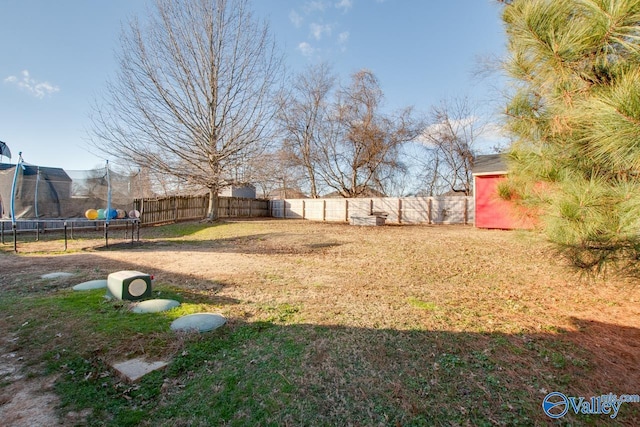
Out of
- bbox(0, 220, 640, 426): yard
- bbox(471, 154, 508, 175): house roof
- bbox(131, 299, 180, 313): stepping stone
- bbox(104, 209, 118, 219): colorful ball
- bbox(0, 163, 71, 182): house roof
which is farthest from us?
bbox(471, 154, 508, 175): house roof

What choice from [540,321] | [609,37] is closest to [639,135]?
[609,37]

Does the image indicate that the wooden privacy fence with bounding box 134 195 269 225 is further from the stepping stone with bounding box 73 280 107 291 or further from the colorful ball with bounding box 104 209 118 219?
the stepping stone with bounding box 73 280 107 291

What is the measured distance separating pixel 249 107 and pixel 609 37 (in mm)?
12097

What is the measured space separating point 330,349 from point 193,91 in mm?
12609

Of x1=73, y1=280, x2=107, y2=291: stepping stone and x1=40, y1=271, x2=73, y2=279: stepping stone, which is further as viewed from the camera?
x1=40, y1=271, x2=73, y2=279: stepping stone

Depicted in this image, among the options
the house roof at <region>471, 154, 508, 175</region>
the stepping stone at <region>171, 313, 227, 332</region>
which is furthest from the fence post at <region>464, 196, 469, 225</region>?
the stepping stone at <region>171, 313, 227, 332</region>

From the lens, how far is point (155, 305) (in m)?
3.16

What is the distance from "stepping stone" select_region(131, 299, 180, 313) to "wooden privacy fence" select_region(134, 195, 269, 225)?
1091 centimetres

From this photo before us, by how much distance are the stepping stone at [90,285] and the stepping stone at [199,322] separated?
1.93 metres

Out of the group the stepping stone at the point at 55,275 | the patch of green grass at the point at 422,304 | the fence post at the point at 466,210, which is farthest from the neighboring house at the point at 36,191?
the fence post at the point at 466,210

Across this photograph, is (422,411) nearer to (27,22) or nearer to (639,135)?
(639,135)

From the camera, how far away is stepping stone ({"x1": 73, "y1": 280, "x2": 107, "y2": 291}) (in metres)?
3.82

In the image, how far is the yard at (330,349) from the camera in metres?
1.74

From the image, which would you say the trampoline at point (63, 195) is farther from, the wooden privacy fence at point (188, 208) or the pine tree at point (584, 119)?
the pine tree at point (584, 119)
